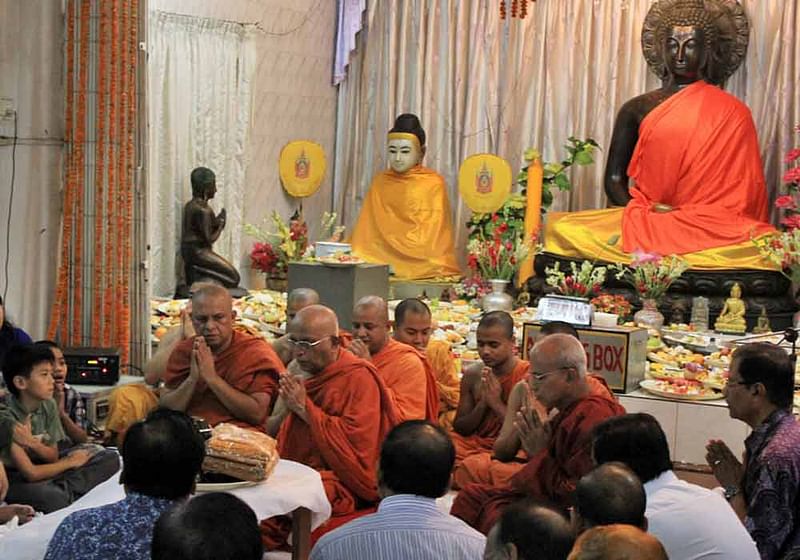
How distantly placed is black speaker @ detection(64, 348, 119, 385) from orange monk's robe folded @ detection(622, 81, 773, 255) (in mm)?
5934

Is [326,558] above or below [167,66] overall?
below

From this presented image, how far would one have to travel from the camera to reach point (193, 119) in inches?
444

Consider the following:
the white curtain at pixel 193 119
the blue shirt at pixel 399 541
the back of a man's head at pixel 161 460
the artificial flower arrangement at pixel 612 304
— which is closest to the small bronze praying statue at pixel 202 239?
the white curtain at pixel 193 119

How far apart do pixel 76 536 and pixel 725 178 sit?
9684 millimetres

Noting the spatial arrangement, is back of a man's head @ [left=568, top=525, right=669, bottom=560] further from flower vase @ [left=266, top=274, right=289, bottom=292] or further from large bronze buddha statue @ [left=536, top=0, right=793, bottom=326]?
flower vase @ [left=266, top=274, right=289, bottom=292]

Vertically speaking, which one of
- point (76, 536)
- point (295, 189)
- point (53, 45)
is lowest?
point (76, 536)

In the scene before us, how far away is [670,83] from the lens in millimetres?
12195

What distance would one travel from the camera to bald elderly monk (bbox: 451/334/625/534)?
4.45m

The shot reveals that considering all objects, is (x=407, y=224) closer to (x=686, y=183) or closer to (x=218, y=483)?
(x=686, y=183)

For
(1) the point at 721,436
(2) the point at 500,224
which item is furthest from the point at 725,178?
(1) the point at 721,436

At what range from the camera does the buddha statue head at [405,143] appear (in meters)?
12.6

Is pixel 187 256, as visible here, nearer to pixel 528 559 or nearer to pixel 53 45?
pixel 53 45

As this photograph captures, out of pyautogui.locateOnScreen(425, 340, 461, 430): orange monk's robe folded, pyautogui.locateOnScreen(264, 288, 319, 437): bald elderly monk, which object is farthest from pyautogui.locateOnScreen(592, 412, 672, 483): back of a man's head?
pyautogui.locateOnScreen(425, 340, 461, 430): orange monk's robe folded

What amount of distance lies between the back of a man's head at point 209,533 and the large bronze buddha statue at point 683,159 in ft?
28.9
